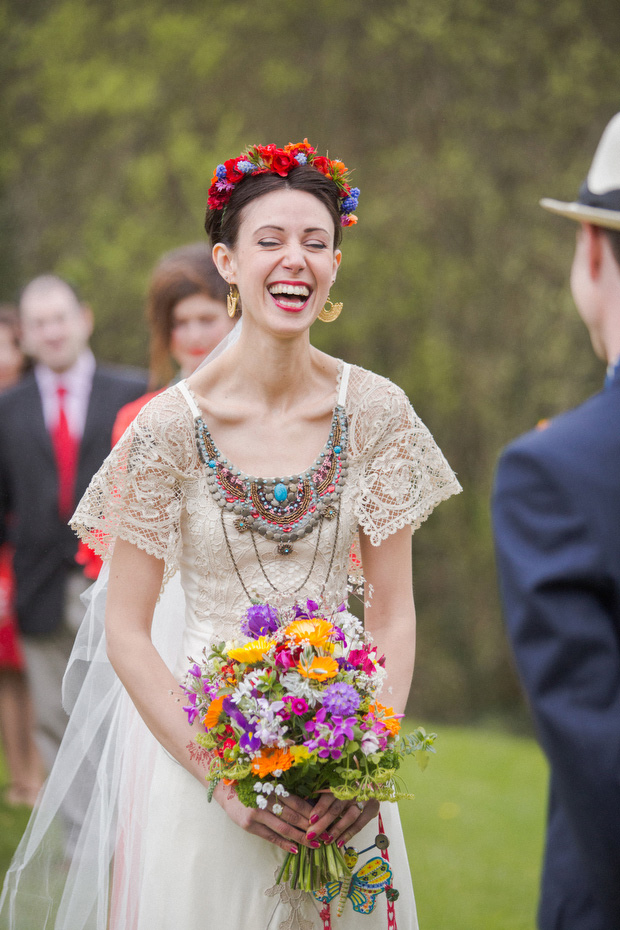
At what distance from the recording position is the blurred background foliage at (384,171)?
10.6m

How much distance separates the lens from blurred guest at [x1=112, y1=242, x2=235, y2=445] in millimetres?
4289

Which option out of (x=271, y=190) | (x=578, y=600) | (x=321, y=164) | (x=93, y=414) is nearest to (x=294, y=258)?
(x=271, y=190)

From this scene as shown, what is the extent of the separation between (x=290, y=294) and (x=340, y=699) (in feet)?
3.40

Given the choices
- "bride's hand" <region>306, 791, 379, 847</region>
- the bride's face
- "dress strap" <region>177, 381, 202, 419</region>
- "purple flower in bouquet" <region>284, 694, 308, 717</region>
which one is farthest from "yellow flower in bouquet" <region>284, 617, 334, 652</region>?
the bride's face

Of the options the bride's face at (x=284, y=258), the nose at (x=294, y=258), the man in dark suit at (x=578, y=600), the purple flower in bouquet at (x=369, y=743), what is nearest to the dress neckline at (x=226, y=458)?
the bride's face at (x=284, y=258)

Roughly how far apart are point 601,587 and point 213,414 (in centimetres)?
138

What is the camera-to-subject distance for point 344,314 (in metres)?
11.6

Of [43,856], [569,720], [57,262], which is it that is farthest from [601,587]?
[57,262]

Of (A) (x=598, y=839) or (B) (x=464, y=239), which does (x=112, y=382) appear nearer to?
(A) (x=598, y=839)

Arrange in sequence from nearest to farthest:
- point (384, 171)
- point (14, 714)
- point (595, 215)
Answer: point (595, 215), point (14, 714), point (384, 171)

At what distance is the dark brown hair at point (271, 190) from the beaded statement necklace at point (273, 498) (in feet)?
1.49

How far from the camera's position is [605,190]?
5.40 feet

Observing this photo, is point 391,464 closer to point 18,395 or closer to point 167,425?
point 167,425

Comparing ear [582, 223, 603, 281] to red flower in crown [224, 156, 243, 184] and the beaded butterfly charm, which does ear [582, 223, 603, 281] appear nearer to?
red flower in crown [224, 156, 243, 184]
